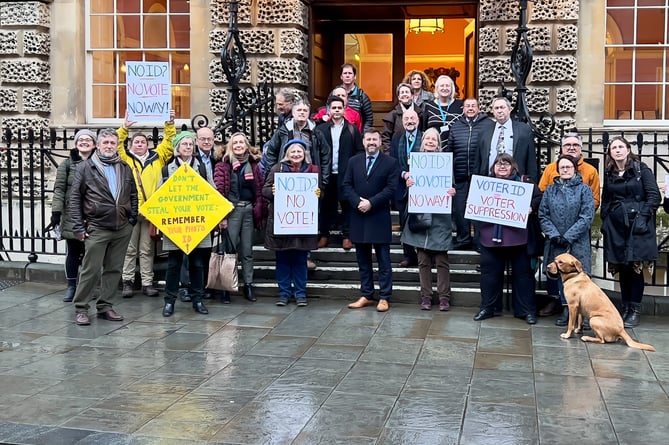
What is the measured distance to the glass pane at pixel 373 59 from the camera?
13.7m

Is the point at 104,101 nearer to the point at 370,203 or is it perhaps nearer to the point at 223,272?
the point at 223,272

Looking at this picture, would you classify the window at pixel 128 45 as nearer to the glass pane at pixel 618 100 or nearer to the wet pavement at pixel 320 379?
the wet pavement at pixel 320 379

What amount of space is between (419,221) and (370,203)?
1.82ft

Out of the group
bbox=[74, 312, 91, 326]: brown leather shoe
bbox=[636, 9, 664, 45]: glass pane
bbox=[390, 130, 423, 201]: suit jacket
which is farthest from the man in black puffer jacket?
bbox=[74, 312, 91, 326]: brown leather shoe

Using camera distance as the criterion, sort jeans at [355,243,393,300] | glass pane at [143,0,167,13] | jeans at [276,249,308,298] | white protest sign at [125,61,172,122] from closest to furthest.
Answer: jeans at [355,243,393,300], jeans at [276,249,308,298], white protest sign at [125,61,172,122], glass pane at [143,0,167,13]

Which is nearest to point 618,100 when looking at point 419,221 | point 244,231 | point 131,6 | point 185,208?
point 419,221

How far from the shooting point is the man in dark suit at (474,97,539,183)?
876cm

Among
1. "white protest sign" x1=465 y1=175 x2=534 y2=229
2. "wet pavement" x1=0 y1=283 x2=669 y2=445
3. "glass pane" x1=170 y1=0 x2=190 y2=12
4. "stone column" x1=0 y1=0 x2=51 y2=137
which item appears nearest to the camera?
"wet pavement" x1=0 y1=283 x2=669 y2=445

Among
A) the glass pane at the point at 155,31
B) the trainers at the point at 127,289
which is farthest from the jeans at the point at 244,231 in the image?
the glass pane at the point at 155,31

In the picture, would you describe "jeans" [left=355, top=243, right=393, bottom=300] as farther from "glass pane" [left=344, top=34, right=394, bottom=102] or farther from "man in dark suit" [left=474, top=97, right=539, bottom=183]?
A: "glass pane" [left=344, top=34, right=394, bottom=102]

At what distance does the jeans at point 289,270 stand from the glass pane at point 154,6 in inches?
219

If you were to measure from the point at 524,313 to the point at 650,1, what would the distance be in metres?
5.85

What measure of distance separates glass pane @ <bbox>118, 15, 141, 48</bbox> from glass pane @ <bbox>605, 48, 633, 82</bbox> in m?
7.05

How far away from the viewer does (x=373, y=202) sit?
8.58 meters
